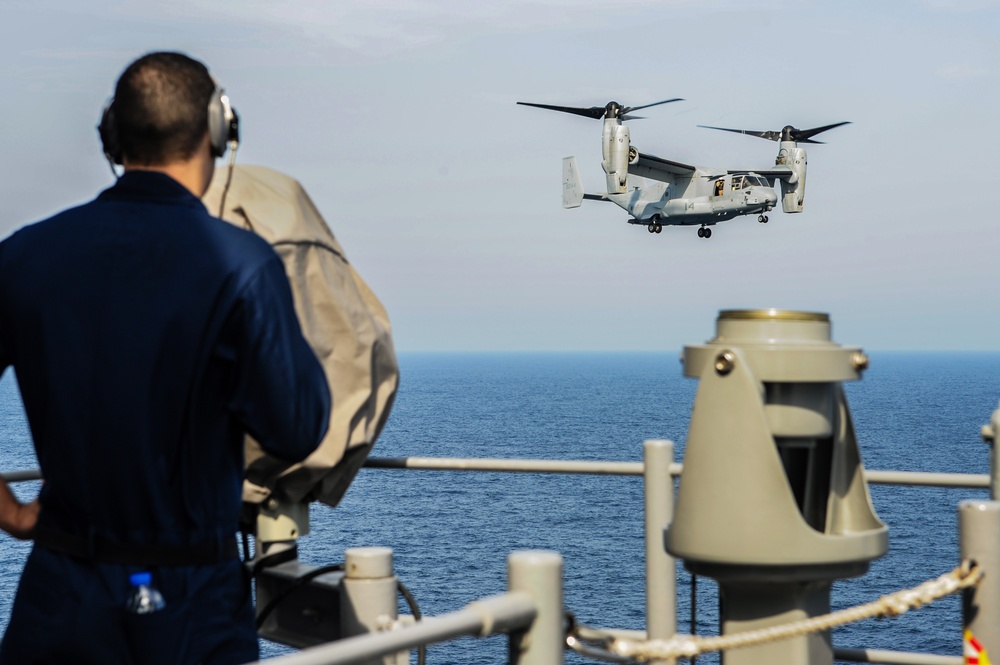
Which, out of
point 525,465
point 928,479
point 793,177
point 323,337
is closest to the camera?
point 323,337

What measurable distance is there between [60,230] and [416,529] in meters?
73.2

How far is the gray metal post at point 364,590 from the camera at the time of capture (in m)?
2.88

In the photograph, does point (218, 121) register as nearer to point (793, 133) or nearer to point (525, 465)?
point (525, 465)

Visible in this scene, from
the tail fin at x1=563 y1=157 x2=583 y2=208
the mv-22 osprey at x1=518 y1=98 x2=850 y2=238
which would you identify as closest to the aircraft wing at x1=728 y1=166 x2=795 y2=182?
the mv-22 osprey at x1=518 y1=98 x2=850 y2=238

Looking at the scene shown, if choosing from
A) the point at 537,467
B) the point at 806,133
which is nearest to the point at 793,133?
the point at 806,133

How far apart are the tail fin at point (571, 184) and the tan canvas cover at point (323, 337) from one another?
A: 70.8 meters

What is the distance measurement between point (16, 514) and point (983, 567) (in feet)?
5.88

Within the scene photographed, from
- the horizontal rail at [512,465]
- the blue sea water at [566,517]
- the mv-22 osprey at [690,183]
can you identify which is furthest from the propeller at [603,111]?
the horizontal rail at [512,465]

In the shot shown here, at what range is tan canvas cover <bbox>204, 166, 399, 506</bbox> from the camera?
109 inches

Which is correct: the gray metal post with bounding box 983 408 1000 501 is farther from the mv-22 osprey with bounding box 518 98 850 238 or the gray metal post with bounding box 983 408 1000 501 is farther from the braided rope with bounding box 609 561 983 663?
the mv-22 osprey with bounding box 518 98 850 238

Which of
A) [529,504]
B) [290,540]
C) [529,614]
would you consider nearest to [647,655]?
[529,614]

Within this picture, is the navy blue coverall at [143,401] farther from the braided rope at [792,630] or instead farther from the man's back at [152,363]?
the braided rope at [792,630]

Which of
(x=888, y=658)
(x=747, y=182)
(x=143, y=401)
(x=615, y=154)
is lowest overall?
(x=888, y=658)

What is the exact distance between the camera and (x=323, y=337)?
9.16ft
